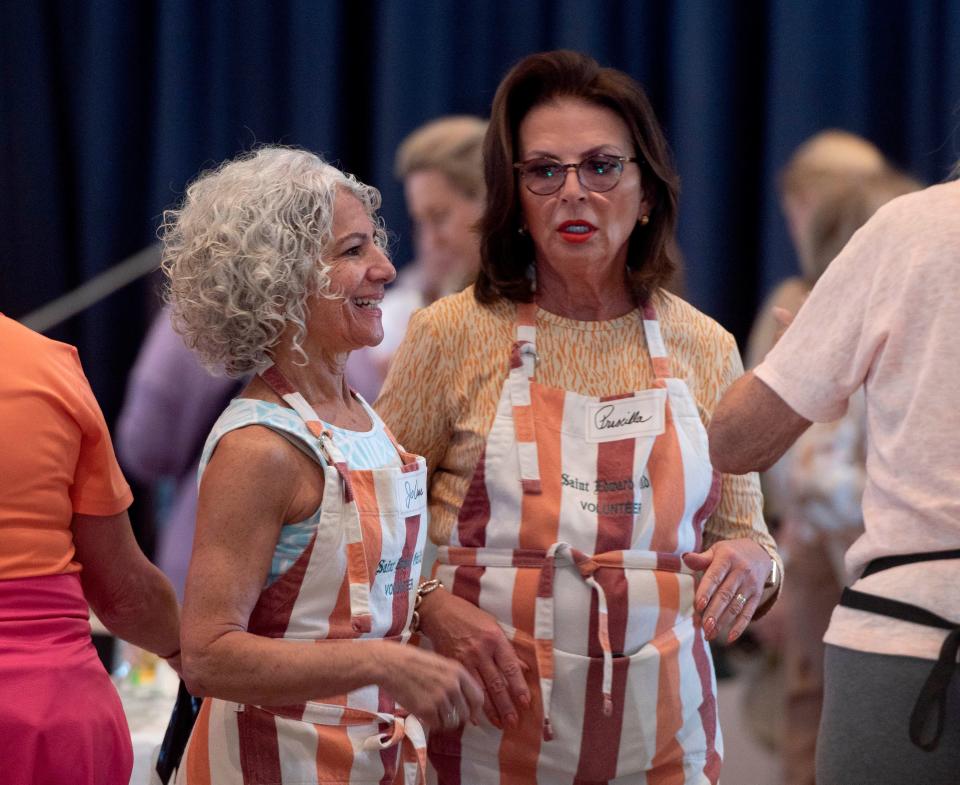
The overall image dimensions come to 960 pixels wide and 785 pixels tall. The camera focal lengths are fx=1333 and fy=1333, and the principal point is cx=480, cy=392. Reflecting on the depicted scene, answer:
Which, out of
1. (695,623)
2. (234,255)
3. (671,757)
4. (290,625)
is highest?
(234,255)

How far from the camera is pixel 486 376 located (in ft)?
5.96

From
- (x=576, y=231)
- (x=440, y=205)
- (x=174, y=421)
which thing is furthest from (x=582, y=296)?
(x=174, y=421)

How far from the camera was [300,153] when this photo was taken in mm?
1639

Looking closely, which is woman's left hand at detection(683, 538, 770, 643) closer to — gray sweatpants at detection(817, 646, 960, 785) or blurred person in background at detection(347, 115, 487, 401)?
gray sweatpants at detection(817, 646, 960, 785)

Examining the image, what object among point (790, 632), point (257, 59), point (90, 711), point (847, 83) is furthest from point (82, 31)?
point (90, 711)

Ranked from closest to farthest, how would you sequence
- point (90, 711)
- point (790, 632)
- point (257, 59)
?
point (90, 711) < point (790, 632) < point (257, 59)

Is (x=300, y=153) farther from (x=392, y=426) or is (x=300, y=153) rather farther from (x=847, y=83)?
(x=847, y=83)

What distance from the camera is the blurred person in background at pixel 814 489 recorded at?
2904mm

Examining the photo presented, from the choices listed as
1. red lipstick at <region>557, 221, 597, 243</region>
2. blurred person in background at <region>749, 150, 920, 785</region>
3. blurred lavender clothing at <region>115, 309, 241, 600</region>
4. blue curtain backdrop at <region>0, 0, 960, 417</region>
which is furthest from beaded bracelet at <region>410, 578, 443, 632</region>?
blue curtain backdrop at <region>0, 0, 960, 417</region>

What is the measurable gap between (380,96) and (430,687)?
2829 millimetres

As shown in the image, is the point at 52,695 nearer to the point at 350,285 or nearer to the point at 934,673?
the point at 350,285

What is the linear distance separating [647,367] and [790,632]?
159 cm

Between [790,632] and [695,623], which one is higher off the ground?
[695,623]

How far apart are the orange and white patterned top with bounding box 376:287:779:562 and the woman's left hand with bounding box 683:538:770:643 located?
11 centimetres
